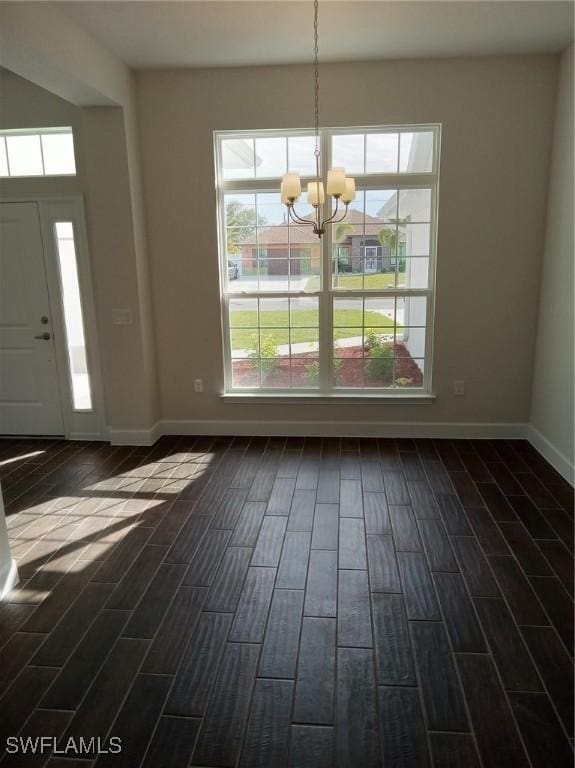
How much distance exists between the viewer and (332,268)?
4461 millimetres

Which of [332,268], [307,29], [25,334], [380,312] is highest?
[307,29]

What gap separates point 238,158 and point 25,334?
2376mm

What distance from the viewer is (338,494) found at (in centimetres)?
358

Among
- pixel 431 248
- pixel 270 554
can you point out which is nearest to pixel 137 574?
pixel 270 554

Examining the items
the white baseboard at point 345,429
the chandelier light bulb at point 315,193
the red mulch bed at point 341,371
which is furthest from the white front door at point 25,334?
the chandelier light bulb at point 315,193

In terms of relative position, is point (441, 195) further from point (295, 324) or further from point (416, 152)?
point (295, 324)

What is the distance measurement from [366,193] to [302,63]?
1.07 m

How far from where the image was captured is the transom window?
14.0 feet

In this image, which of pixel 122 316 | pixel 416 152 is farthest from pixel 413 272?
pixel 122 316

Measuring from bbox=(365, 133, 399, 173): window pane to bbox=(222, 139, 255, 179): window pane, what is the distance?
3.10ft

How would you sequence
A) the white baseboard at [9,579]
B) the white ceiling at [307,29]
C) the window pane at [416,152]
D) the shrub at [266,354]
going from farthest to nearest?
the shrub at [266,354] → the window pane at [416,152] → the white ceiling at [307,29] → the white baseboard at [9,579]

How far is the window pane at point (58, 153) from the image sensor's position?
4.26m

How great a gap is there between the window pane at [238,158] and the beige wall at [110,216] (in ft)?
2.38

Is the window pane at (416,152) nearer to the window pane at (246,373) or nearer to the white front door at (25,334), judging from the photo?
the window pane at (246,373)
